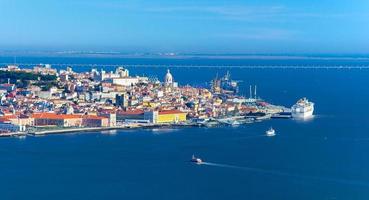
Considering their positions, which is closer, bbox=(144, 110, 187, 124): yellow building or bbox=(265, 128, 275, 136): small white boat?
bbox=(265, 128, 275, 136): small white boat

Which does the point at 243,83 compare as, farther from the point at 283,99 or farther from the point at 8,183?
the point at 8,183

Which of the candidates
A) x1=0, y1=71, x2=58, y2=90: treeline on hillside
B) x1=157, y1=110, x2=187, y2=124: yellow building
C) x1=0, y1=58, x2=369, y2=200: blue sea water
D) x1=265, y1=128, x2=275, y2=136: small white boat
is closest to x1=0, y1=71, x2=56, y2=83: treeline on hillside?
x1=0, y1=71, x2=58, y2=90: treeline on hillside

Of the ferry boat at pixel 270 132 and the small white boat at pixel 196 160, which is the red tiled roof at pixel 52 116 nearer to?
the ferry boat at pixel 270 132

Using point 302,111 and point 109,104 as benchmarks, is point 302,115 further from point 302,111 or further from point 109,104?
point 109,104

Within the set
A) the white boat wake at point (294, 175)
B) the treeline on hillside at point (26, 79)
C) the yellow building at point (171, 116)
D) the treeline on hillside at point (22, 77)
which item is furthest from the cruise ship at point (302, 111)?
the treeline on hillside at point (22, 77)

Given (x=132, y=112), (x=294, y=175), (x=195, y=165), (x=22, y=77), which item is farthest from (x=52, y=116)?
(x=294, y=175)

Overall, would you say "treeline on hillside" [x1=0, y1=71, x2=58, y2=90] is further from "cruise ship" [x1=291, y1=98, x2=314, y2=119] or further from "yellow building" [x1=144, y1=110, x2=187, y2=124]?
"cruise ship" [x1=291, y1=98, x2=314, y2=119]

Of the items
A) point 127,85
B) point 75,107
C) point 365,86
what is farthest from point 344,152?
point 365,86
